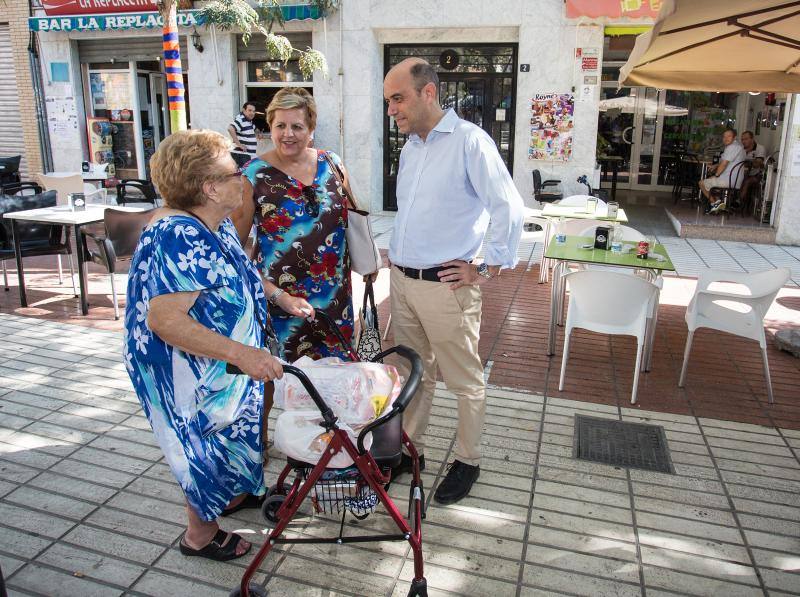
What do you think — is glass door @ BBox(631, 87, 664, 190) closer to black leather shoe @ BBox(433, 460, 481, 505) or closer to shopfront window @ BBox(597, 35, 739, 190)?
shopfront window @ BBox(597, 35, 739, 190)

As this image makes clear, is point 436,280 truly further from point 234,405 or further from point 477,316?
point 234,405

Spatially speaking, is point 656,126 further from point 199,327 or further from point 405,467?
point 199,327

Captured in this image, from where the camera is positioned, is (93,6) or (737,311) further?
(93,6)

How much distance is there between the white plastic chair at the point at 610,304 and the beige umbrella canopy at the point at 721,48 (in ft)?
4.67

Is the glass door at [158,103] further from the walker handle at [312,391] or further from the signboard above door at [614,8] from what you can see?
the walker handle at [312,391]

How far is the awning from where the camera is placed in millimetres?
10797

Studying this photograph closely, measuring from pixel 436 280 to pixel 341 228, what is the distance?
1.98ft

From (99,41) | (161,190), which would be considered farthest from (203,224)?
(99,41)

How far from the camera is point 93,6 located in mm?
12477

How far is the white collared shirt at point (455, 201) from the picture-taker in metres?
2.80

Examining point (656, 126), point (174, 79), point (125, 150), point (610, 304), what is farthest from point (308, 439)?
point (656, 126)

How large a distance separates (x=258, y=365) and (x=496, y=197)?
4.25ft

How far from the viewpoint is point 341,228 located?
3.20 m

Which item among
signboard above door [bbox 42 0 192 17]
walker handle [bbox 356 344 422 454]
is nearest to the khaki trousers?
walker handle [bbox 356 344 422 454]
